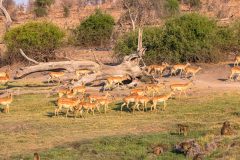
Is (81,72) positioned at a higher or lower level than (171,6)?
lower

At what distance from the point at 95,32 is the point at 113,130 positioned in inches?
863

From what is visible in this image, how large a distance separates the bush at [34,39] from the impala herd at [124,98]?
5.29 meters

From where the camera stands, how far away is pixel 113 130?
14.3 meters

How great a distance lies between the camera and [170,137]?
1309 cm

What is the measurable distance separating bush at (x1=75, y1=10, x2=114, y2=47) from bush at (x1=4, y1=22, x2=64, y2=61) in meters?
4.39

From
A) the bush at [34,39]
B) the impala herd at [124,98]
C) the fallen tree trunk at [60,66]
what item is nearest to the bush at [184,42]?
the impala herd at [124,98]

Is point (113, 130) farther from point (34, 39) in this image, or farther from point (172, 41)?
point (34, 39)

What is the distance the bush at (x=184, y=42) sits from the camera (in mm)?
26672

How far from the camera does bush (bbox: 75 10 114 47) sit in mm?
35750

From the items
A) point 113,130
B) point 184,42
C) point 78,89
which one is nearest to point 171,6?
point 184,42

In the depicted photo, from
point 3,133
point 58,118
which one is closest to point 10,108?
point 58,118

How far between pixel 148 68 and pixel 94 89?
3.58 meters

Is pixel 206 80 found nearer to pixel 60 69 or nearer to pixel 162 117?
pixel 60 69

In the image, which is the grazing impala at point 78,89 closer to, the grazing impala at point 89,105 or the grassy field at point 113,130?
the grassy field at point 113,130
